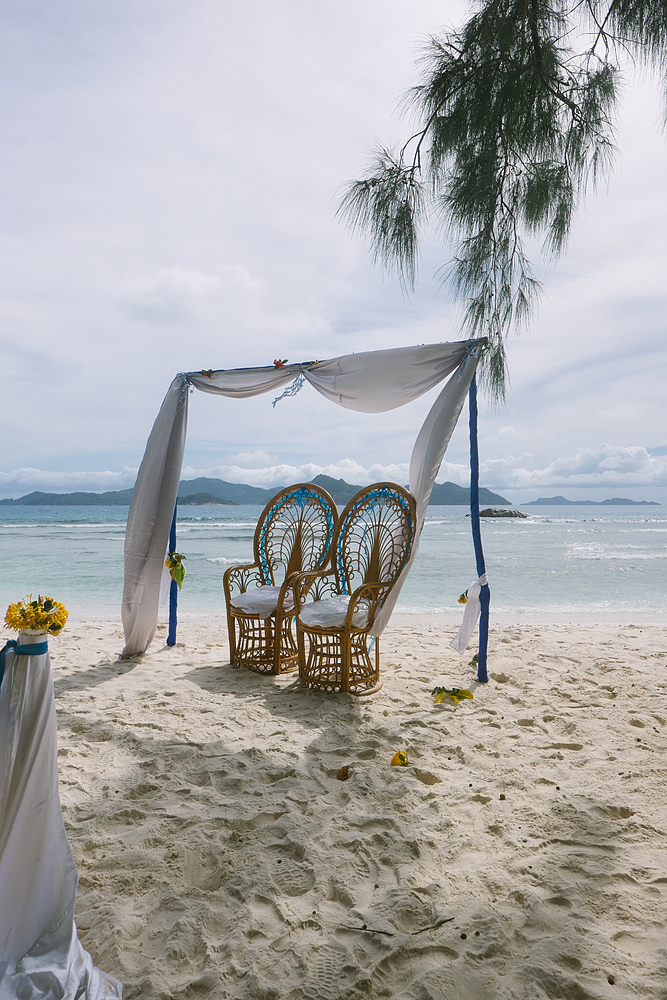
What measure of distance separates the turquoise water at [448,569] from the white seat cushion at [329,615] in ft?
10.4

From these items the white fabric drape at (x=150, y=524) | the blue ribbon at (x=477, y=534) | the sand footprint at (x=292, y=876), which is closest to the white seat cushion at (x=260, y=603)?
the white fabric drape at (x=150, y=524)

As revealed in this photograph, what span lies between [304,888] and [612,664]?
309cm

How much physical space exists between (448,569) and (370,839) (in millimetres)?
10463

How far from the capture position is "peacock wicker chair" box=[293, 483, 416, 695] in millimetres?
3525

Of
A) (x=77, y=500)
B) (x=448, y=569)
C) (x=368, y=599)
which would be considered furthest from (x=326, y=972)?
(x=77, y=500)

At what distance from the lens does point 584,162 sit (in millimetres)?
3086

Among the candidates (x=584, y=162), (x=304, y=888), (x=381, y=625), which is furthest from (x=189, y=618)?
(x=584, y=162)

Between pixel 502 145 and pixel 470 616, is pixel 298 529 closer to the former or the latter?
pixel 470 616

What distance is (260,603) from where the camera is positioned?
13.0 ft

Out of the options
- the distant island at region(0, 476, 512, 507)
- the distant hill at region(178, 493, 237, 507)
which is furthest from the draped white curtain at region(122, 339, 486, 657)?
the distant hill at region(178, 493, 237, 507)

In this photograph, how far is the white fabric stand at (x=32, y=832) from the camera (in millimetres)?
1409

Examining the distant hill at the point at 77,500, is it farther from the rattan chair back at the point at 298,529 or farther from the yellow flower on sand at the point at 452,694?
the yellow flower on sand at the point at 452,694

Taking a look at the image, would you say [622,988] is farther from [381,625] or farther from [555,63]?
[555,63]

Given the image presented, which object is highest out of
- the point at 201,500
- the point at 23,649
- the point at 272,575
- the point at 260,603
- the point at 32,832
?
the point at 201,500
